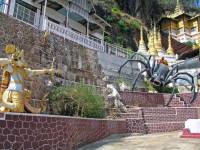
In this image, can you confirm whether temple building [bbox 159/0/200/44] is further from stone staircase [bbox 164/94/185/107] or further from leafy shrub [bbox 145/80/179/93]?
stone staircase [bbox 164/94/185/107]

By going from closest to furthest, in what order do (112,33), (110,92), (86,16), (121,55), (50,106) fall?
(50,106)
(110,92)
(121,55)
(86,16)
(112,33)

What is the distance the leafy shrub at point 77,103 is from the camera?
10.1 metres

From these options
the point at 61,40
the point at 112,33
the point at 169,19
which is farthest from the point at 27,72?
the point at 169,19

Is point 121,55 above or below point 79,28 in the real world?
below

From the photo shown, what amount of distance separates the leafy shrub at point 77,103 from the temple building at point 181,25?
37779 millimetres

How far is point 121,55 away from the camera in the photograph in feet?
71.4

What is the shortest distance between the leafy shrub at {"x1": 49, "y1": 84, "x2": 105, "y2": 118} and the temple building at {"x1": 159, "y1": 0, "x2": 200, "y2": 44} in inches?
1487

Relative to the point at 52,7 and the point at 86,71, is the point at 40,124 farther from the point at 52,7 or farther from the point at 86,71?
the point at 52,7

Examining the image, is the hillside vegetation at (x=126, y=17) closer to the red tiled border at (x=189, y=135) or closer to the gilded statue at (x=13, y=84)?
the red tiled border at (x=189, y=135)

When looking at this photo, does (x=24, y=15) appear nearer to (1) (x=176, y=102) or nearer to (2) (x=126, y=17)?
(1) (x=176, y=102)

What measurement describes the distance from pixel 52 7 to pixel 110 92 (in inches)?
416

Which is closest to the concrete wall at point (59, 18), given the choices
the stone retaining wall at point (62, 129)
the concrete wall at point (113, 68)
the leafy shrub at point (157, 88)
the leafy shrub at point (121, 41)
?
the leafy shrub at point (121, 41)

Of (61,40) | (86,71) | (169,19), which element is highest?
(169,19)

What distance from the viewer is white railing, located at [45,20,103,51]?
51.3ft
